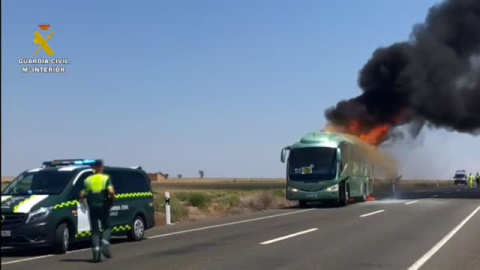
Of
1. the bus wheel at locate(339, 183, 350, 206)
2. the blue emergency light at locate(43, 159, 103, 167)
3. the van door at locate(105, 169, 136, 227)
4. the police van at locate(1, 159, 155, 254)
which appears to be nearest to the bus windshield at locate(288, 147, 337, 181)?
the bus wheel at locate(339, 183, 350, 206)

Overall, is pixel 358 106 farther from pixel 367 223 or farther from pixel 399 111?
pixel 367 223

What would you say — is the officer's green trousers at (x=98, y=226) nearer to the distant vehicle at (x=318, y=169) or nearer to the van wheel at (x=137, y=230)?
the van wheel at (x=137, y=230)

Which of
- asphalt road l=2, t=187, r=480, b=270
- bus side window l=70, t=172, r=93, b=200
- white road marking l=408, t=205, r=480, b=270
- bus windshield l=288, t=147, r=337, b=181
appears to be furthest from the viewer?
bus windshield l=288, t=147, r=337, b=181

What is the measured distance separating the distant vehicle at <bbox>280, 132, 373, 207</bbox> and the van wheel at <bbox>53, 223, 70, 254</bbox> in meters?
19.3

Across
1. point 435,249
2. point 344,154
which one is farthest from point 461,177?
point 435,249

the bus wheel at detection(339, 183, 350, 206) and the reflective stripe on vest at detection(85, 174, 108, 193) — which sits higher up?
the reflective stripe on vest at detection(85, 174, 108, 193)

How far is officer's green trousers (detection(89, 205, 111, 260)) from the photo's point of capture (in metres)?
12.4

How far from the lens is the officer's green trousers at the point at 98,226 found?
12.4m

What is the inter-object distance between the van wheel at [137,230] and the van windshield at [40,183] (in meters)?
2.43

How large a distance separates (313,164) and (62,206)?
19849 mm

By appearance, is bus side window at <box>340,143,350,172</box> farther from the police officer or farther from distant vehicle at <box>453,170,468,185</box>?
distant vehicle at <box>453,170,468,185</box>

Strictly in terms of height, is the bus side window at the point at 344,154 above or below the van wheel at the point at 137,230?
above

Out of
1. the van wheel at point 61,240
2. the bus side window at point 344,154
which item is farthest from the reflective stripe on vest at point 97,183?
the bus side window at point 344,154

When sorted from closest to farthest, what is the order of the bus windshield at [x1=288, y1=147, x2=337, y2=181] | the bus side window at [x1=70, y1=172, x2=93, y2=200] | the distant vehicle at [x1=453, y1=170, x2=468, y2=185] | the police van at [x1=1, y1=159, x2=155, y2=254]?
the police van at [x1=1, y1=159, x2=155, y2=254] → the bus side window at [x1=70, y1=172, x2=93, y2=200] → the bus windshield at [x1=288, y1=147, x2=337, y2=181] → the distant vehicle at [x1=453, y1=170, x2=468, y2=185]
